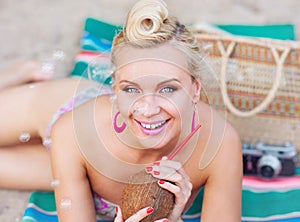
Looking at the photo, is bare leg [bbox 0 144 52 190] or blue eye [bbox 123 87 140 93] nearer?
blue eye [bbox 123 87 140 93]

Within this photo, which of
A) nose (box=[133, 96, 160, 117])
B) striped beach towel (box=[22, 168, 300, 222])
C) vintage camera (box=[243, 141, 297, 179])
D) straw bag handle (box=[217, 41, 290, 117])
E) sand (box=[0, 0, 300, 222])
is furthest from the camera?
sand (box=[0, 0, 300, 222])

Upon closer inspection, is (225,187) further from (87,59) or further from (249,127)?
(87,59)

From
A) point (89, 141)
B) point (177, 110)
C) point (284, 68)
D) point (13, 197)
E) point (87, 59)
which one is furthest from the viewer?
point (87, 59)

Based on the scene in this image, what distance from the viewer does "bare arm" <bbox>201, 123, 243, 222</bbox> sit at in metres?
1.19

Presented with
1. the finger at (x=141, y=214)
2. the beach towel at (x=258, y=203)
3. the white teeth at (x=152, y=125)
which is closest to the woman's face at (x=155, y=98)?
the white teeth at (x=152, y=125)

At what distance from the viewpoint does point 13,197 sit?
1.53m

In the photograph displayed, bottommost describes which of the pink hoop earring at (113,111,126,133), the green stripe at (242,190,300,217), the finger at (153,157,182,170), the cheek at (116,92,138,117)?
the green stripe at (242,190,300,217)

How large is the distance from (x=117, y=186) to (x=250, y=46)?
0.73 meters

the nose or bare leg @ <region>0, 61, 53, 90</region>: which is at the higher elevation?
the nose

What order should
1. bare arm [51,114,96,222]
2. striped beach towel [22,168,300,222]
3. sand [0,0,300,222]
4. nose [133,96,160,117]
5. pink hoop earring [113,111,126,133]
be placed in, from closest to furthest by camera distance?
nose [133,96,160,117], pink hoop earring [113,111,126,133], bare arm [51,114,96,222], striped beach towel [22,168,300,222], sand [0,0,300,222]

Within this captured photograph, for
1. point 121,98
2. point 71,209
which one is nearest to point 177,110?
point 121,98

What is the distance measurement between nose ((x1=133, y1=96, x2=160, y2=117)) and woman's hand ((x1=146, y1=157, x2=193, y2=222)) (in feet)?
0.36

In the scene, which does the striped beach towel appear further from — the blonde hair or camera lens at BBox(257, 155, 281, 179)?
the blonde hair

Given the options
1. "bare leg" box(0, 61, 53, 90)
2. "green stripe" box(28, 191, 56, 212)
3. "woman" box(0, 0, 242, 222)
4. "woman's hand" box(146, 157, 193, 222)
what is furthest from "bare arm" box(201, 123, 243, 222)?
"bare leg" box(0, 61, 53, 90)
